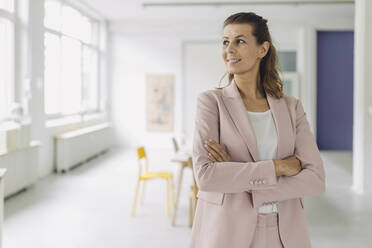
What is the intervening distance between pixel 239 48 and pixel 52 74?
7067 millimetres

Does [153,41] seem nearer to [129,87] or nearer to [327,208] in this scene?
[129,87]

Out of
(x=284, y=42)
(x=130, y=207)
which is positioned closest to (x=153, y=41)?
(x=284, y=42)

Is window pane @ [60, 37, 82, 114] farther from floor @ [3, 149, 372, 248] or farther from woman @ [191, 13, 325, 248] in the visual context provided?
woman @ [191, 13, 325, 248]

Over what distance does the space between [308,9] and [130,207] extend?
284 inches

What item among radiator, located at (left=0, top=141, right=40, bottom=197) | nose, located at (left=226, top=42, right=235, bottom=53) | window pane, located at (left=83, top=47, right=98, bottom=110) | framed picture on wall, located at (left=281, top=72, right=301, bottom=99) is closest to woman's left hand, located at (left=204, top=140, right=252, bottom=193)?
nose, located at (left=226, top=42, right=235, bottom=53)

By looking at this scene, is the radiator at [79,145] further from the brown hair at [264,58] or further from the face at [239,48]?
the face at [239,48]

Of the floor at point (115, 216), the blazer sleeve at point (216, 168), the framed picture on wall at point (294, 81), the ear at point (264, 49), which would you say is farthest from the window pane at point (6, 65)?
the framed picture on wall at point (294, 81)

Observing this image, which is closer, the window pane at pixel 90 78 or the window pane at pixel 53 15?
the window pane at pixel 53 15

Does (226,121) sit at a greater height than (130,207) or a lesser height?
greater

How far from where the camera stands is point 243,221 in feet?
4.74

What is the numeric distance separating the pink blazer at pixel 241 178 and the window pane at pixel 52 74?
6.60m

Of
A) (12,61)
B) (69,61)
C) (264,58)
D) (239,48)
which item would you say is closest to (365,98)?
(264,58)

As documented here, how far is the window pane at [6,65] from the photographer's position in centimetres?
602

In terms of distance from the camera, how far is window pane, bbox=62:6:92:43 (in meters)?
8.50
